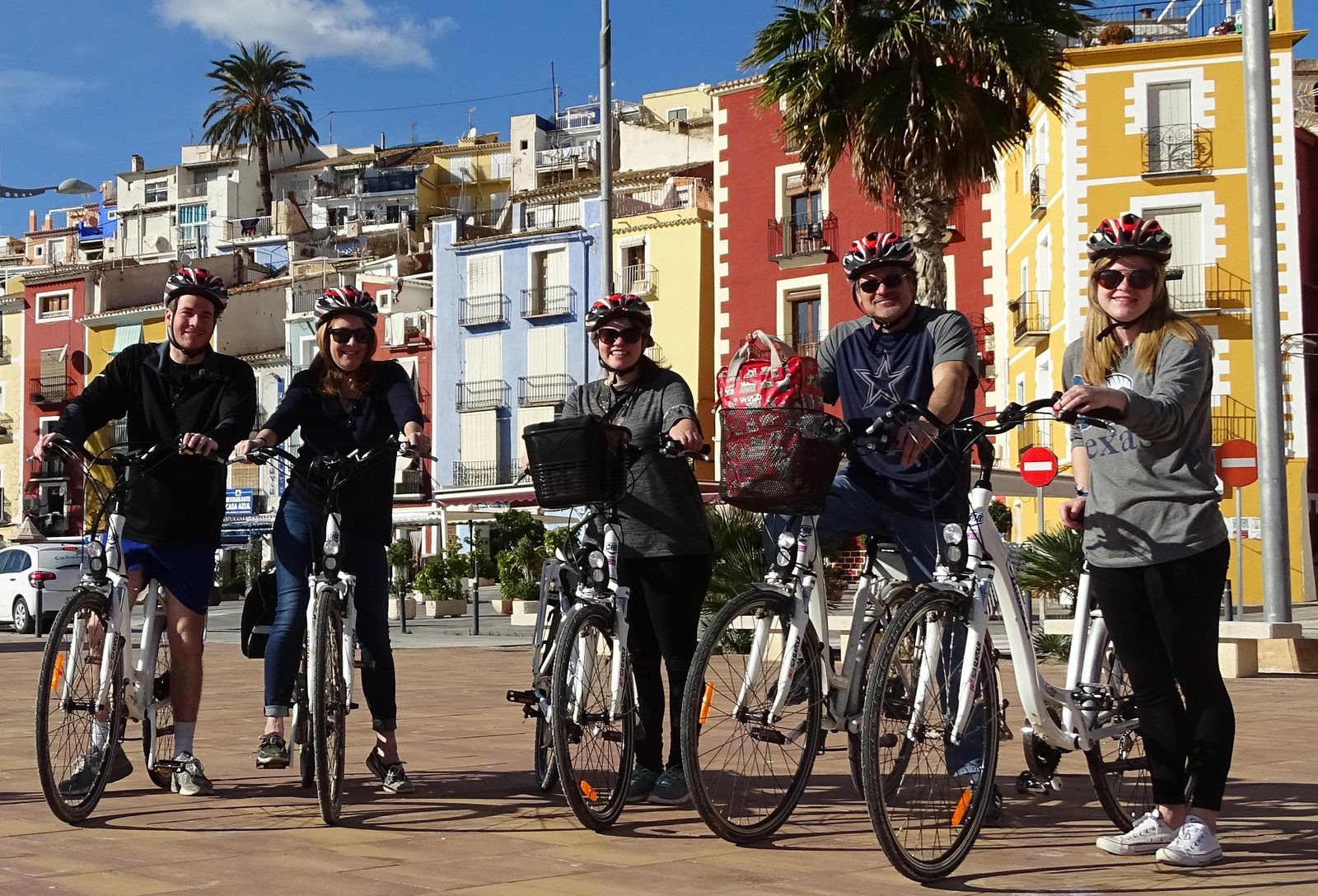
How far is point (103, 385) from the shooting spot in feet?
23.4

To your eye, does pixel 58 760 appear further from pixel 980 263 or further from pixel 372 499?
pixel 980 263

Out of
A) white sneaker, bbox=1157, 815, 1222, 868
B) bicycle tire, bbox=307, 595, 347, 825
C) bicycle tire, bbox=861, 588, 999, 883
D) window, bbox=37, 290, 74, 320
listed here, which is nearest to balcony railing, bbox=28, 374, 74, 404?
window, bbox=37, 290, 74, 320

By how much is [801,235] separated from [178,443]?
41166 mm

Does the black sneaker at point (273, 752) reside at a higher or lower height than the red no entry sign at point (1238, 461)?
lower

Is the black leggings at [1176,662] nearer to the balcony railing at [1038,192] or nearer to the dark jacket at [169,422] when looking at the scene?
the dark jacket at [169,422]

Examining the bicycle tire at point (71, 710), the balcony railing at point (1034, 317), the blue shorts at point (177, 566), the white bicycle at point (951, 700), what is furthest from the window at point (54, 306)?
the white bicycle at point (951, 700)

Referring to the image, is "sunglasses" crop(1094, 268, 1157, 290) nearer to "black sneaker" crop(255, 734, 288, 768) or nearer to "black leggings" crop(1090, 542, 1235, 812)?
"black leggings" crop(1090, 542, 1235, 812)

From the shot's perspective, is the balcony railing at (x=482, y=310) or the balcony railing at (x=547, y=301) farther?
the balcony railing at (x=482, y=310)

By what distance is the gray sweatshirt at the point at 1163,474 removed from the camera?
18.2ft

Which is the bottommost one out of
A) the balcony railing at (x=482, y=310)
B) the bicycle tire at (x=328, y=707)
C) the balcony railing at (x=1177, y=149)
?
the bicycle tire at (x=328, y=707)

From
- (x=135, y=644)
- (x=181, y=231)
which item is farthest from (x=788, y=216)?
(x=181, y=231)

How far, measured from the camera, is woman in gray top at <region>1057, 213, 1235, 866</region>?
18.3 ft

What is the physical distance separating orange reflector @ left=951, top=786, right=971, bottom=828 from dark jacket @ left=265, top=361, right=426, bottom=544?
2.60m

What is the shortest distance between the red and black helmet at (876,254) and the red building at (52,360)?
223ft
